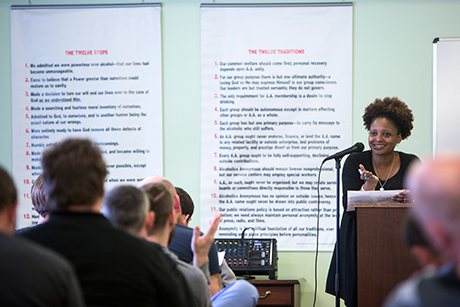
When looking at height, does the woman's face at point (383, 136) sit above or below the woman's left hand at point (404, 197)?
above

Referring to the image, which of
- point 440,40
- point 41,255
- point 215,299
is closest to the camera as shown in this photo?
Answer: point 41,255

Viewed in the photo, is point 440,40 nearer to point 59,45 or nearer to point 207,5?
point 207,5

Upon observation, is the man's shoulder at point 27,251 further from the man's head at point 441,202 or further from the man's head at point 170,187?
the man's head at point 170,187

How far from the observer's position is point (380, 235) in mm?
2740

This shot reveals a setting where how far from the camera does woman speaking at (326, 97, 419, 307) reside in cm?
329

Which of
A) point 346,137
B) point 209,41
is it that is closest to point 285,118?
point 346,137

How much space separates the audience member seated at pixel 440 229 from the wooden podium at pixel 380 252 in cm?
167

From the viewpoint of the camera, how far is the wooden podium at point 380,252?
268 cm

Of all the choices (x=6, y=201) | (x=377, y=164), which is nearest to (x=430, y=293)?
(x=6, y=201)

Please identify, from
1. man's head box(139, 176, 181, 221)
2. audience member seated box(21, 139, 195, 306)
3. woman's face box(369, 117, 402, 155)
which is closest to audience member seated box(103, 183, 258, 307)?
audience member seated box(21, 139, 195, 306)

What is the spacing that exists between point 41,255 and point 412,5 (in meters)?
3.74

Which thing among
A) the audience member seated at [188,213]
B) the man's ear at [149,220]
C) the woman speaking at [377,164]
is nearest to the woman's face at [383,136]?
the woman speaking at [377,164]

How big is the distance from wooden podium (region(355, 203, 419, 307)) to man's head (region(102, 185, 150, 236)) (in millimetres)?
1375

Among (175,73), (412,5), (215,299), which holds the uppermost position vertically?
(412,5)
